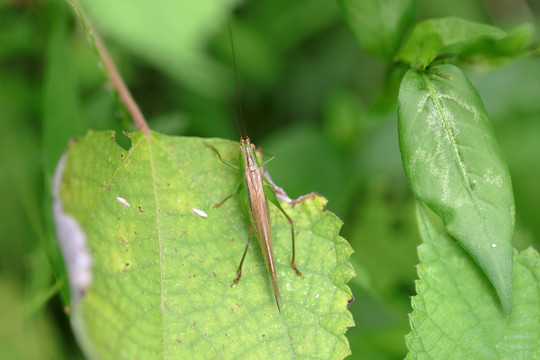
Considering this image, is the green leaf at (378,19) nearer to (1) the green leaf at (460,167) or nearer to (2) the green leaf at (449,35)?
(2) the green leaf at (449,35)

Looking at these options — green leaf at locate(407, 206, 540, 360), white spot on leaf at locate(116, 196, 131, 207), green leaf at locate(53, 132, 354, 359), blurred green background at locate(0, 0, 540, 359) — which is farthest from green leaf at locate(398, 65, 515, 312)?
white spot on leaf at locate(116, 196, 131, 207)

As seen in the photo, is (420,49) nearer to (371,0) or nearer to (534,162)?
(371,0)

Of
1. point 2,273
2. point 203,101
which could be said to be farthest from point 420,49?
point 2,273

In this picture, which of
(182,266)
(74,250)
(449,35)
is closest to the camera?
(74,250)

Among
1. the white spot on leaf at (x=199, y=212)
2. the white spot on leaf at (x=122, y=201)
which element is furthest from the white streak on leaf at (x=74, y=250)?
the white spot on leaf at (x=199, y=212)

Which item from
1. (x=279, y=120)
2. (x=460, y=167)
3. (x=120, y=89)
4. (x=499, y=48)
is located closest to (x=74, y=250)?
(x=120, y=89)

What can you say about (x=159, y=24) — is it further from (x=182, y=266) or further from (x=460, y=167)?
(x=460, y=167)

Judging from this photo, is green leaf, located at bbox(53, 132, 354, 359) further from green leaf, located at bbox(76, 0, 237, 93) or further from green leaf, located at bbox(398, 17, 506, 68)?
green leaf, located at bbox(398, 17, 506, 68)
